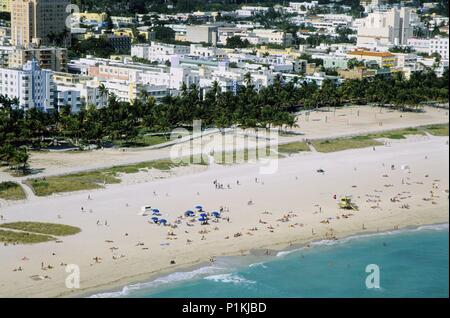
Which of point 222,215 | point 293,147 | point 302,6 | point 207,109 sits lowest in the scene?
point 222,215

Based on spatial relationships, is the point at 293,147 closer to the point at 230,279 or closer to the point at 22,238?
the point at 22,238

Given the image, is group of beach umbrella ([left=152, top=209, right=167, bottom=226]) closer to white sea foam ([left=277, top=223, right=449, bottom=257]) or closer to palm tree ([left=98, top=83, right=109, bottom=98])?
white sea foam ([left=277, top=223, right=449, bottom=257])

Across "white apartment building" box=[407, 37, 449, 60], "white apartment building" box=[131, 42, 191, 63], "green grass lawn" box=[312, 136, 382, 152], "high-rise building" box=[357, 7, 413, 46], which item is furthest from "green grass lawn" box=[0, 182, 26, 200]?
"high-rise building" box=[357, 7, 413, 46]

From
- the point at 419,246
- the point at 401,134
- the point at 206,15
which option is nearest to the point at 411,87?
the point at 401,134

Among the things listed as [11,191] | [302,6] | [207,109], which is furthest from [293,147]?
[302,6]

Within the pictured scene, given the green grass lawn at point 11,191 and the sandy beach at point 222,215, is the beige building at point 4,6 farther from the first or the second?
the green grass lawn at point 11,191

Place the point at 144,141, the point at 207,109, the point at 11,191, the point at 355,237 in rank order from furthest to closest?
the point at 207,109 < the point at 144,141 < the point at 11,191 < the point at 355,237

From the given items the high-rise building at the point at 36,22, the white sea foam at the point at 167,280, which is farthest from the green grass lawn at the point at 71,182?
the high-rise building at the point at 36,22
